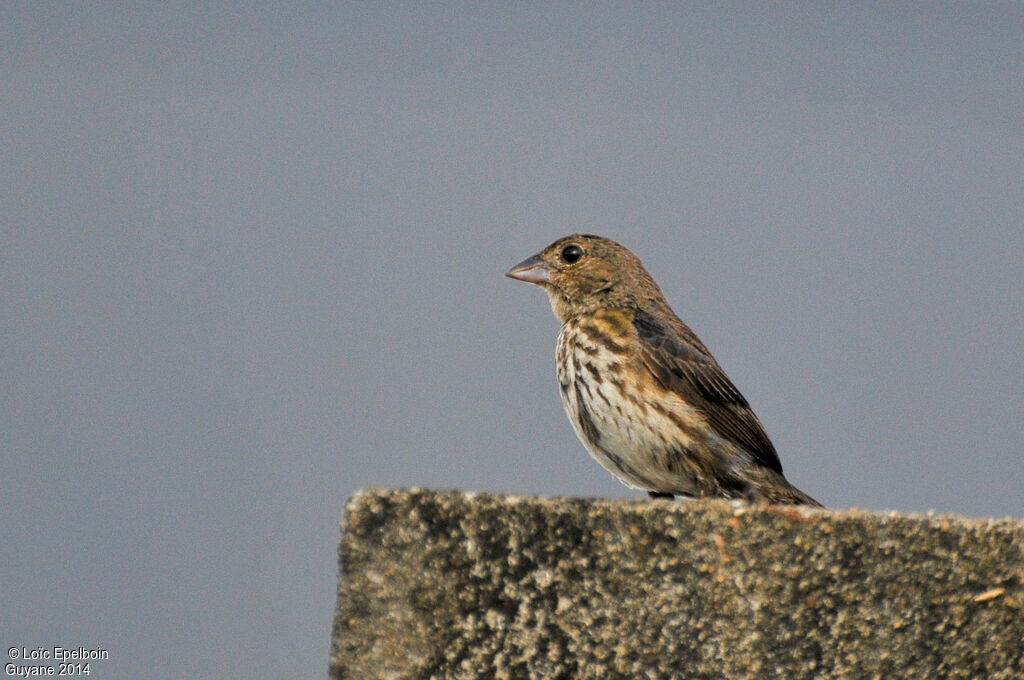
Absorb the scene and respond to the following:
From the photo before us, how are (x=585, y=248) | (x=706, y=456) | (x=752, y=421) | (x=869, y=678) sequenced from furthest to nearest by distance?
(x=585, y=248)
(x=752, y=421)
(x=706, y=456)
(x=869, y=678)

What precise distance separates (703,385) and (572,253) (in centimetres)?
108

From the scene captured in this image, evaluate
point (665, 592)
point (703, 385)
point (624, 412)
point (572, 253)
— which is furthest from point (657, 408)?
point (665, 592)

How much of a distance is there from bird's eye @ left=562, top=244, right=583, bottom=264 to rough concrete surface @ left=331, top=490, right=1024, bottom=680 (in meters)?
3.91

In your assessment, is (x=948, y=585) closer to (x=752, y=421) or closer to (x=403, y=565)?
(x=403, y=565)

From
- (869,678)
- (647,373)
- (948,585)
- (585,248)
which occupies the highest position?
(585,248)

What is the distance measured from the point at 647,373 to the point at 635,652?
124 inches

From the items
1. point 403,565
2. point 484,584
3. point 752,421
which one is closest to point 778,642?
point 484,584

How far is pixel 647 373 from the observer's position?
5.41m

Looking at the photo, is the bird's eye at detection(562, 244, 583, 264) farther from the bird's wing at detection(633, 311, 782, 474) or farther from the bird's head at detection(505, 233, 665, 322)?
the bird's wing at detection(633, 311, 782, 474)

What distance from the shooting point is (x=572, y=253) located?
6.24 meters

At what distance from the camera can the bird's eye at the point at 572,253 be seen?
245 inches

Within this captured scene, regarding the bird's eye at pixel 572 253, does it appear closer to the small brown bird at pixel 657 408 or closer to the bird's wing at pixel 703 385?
the small brown bird at pixel 657 408

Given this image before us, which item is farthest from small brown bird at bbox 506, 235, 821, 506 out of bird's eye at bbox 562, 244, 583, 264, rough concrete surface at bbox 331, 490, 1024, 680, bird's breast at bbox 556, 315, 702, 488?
rough concrete surface at bbox 331, 490, 1024, 680

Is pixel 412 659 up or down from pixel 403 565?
down
